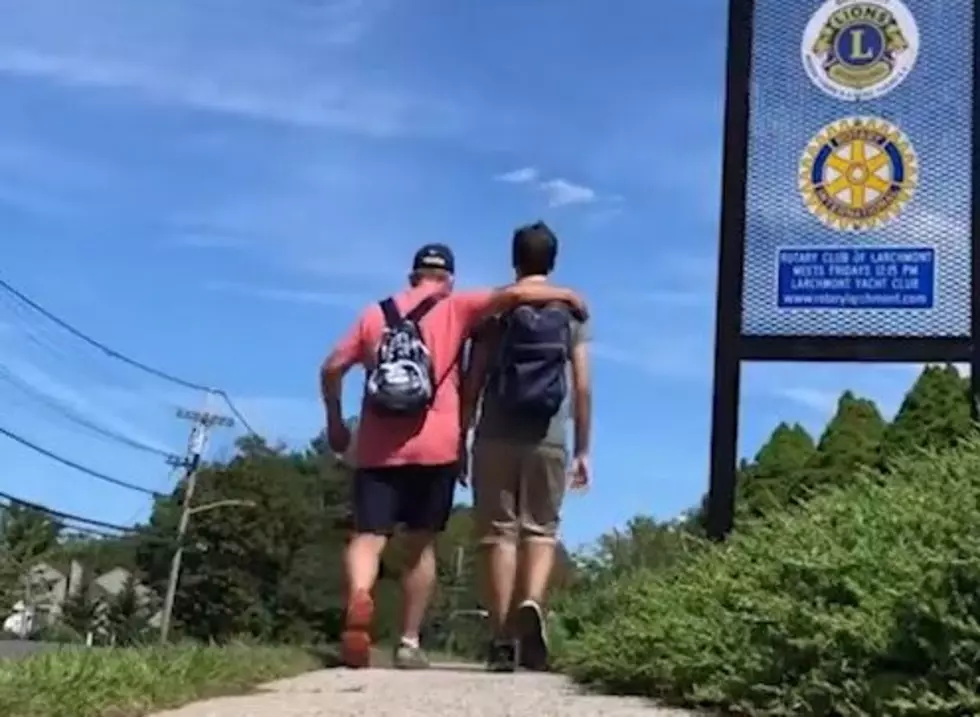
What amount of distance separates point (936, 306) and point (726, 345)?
0.97m

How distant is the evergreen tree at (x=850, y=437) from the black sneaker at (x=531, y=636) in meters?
4.54

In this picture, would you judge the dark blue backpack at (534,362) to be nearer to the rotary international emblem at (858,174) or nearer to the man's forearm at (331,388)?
the man's forearm at (331,388)

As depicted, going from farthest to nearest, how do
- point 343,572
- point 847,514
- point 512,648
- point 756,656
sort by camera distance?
point 343,572
point 512,648
point 847,514
point 756,656

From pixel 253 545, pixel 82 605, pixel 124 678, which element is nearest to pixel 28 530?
pixel 124 678

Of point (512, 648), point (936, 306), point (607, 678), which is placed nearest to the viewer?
point (607, 678)

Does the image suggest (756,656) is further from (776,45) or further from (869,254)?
(776,45)

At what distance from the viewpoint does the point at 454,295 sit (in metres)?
6.86

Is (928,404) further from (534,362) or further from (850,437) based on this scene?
(534,362)

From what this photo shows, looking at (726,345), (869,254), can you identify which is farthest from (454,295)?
(869,254)

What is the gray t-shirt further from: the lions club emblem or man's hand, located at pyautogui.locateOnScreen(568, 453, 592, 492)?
the lions club emblem

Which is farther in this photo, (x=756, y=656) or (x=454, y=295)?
(x=454, y=295)

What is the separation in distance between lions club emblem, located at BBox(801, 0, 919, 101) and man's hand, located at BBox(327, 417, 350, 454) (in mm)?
2932

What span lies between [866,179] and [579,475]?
2.23 m

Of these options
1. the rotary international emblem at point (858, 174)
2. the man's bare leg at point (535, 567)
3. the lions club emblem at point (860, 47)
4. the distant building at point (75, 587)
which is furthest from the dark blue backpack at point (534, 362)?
the distant building at point (75, 587)
